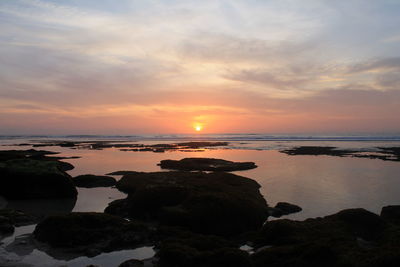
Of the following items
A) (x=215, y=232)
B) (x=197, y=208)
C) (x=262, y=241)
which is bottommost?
(x=215, y=232)

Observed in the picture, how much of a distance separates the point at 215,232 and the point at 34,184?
12903 millimetres

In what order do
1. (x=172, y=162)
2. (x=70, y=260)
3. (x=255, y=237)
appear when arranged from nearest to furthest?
(x=70, y=260) → (x=255, y=237) → (x=172, y=162)

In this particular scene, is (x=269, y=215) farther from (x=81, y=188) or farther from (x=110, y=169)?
(x=110, y=169)

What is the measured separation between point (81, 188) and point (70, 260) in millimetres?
13768

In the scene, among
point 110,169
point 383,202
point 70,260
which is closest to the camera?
point 70,260

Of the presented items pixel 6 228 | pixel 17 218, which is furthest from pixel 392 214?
pixel 17 218

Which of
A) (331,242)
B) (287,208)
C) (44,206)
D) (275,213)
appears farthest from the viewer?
(44,206)

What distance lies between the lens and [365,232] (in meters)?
12.2

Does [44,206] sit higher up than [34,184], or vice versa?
[34,184]

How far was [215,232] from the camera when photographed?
13.1m

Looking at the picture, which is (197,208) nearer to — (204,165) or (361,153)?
(204,165)

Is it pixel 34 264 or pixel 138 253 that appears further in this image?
pixel 138 253

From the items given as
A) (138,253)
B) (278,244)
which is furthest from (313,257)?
(138,253)

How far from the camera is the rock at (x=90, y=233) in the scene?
36.4ft
